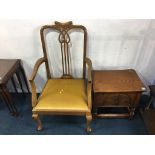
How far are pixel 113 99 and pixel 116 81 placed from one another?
16cm

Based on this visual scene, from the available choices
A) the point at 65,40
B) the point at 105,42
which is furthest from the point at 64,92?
the point at 105,42

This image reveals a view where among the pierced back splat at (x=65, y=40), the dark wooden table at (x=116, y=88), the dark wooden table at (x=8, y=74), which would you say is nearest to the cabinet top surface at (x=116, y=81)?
the dark wooden table at (x=116, y=88)

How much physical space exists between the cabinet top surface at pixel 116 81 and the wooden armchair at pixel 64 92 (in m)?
0.12

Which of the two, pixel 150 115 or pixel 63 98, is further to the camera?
pixel 150 115

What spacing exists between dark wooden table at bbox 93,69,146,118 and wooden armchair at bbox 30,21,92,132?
4.9 inches

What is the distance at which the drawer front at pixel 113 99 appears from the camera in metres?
1.39

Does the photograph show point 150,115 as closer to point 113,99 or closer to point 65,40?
point 113,99

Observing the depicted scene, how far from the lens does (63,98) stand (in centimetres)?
133

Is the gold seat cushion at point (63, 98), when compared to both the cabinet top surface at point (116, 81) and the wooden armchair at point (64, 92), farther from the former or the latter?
the cabinet top surface at point (116, 81)

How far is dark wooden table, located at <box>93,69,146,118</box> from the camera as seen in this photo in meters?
1.35

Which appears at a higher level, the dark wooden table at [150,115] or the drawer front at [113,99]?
the drawer front at [113,99]

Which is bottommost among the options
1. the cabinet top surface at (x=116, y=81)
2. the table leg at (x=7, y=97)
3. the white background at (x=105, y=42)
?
the table leg at (x=7, y=97)
